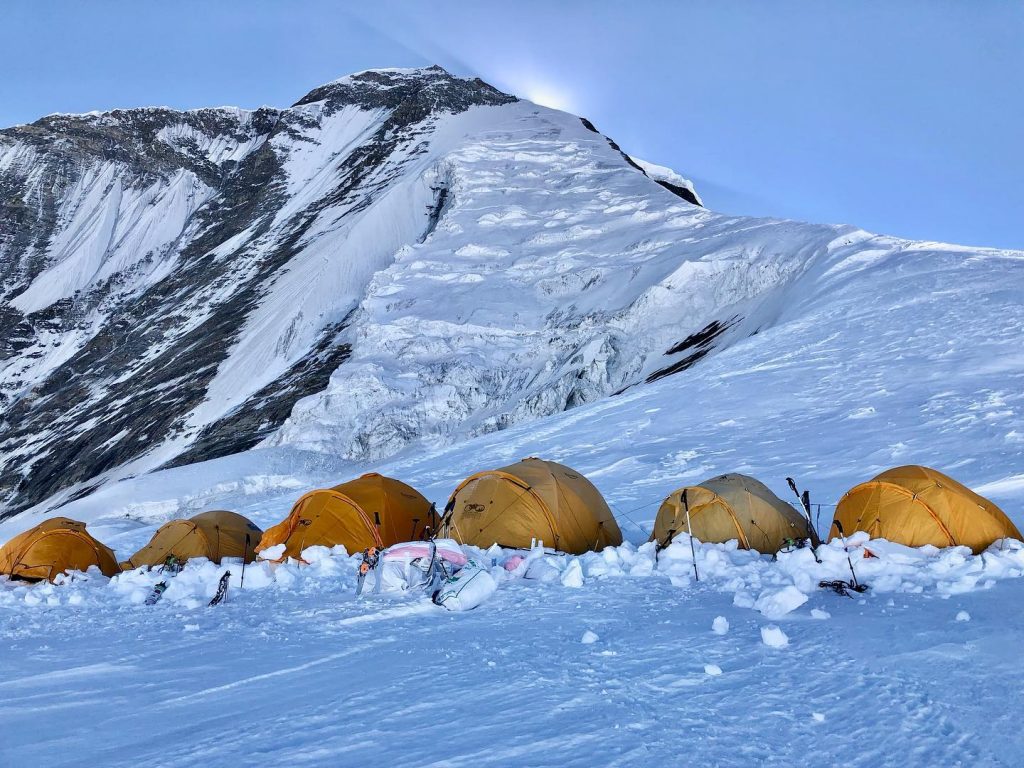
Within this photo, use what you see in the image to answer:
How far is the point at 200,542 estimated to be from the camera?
40.6ft

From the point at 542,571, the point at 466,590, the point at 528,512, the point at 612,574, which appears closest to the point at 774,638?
the point at 612,574

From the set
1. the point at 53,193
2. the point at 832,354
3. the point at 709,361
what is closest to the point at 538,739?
the point at 832,354

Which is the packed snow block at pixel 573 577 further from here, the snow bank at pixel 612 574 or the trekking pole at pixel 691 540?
the trekking pole at pixel 691 540

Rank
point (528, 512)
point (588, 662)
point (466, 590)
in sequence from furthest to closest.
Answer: point (528, 512), point (466, 590), point (588, 662)

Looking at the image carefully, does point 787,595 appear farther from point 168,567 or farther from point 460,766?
point 168,567

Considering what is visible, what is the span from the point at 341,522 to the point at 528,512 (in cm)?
299

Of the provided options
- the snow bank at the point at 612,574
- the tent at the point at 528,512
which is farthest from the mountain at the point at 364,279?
the snow bank at the point at 612,574

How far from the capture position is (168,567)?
1116 centimetres

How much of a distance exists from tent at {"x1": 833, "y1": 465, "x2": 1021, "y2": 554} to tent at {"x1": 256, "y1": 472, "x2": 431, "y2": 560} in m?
6.72

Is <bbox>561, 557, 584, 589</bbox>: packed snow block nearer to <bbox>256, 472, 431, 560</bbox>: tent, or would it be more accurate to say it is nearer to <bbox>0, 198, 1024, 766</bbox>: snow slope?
<bbox>0, 198, 1024, 766</bbox>: snow slope

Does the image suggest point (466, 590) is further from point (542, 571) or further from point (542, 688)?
point (542, 688)

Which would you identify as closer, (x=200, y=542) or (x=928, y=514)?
(x=928, y=514)

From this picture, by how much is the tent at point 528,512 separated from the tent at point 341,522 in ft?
4.01

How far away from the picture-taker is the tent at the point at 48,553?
11.6m
